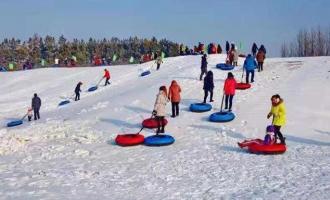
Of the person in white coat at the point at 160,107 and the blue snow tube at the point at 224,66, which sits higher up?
the blue snow tube at the point at 224,66

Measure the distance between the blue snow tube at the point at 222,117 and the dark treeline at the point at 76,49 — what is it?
54.3 meters

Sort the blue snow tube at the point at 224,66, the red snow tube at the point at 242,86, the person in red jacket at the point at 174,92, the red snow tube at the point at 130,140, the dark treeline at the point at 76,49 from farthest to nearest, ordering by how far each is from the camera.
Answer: the dark treeline at the point at 76,49
the blue snow tube at the point at 224,66
the red snow tube at the point at 242,86
the person in red jacket at the point at 174,92
the red snow tube at the point at 130,140

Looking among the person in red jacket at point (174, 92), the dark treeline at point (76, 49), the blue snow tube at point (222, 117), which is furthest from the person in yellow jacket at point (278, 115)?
the dark treeline at point (76, 49)

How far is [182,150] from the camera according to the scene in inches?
669

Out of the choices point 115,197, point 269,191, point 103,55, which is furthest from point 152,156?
point 103,55

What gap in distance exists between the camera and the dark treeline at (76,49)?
78062 millimetres

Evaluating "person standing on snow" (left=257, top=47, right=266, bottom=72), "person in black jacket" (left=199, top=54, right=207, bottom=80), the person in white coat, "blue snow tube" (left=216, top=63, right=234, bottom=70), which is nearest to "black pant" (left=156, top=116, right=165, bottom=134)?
the person in white coat

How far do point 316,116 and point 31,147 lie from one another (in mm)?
11371

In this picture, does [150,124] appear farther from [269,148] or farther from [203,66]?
[203,66]

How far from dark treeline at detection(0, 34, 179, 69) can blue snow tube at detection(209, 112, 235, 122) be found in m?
54.3

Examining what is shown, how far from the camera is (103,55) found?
89.6 meters

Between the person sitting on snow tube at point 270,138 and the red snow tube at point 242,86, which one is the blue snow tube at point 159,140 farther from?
the red snow tube at point 242,86

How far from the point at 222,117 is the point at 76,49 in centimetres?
6202

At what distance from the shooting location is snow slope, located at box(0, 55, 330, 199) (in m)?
12.1
